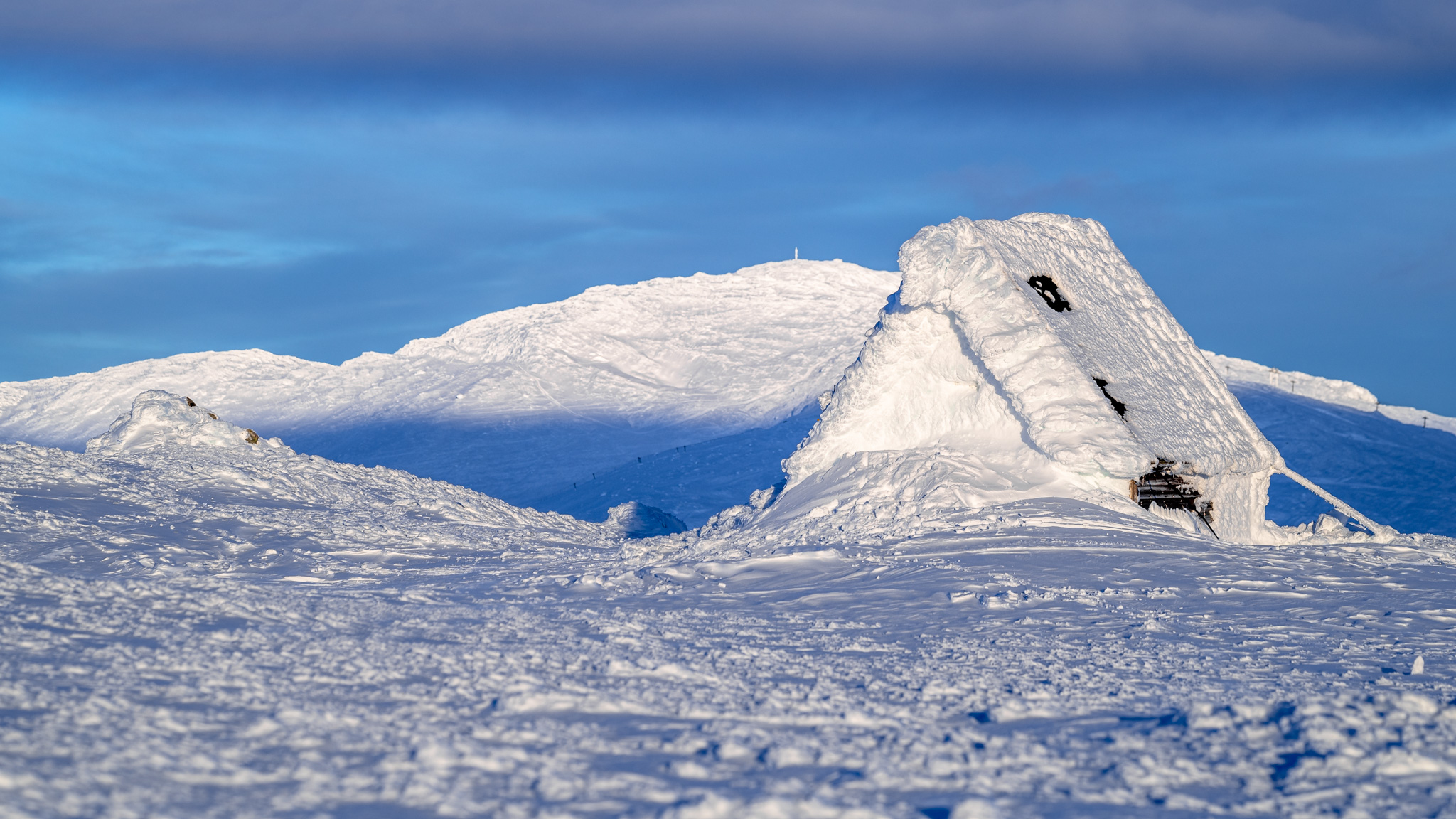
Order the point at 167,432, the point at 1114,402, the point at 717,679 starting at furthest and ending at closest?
1. the point at 167,432
2. the point at 1114,402
3. the point at 717,679

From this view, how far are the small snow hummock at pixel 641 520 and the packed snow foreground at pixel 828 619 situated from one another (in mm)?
117

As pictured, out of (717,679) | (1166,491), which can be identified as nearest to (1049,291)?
(1166,491)

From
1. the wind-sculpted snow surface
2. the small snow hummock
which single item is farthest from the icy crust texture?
the wind-sculpted snow surface

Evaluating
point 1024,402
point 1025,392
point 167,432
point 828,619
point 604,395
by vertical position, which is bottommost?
point 828,619

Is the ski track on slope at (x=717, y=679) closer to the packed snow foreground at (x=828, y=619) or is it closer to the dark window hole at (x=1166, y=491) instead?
the packed snow foreground at (x=828, y=619)

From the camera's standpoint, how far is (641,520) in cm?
2122

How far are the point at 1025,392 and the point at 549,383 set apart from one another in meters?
51.3

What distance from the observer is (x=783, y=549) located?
12797 millimetres

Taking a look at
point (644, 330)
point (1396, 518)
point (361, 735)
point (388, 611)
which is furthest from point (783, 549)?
point (644, 330)

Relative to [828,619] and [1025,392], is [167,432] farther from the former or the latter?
[828,619]

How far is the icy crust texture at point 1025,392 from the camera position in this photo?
48.7 ft

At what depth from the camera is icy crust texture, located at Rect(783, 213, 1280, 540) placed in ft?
48.7

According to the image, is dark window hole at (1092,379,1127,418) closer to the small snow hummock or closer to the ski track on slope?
the ski track on slope

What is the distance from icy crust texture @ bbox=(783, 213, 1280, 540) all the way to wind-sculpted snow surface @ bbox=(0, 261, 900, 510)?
3216 centimetres
